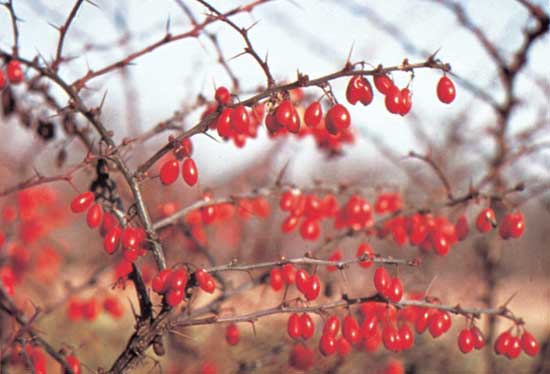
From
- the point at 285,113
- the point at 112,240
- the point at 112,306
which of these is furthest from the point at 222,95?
the point at 112,306

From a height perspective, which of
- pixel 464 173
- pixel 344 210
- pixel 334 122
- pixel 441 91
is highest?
pixel 464 173

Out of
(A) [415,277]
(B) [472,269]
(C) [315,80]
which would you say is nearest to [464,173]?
(B) [472,269]

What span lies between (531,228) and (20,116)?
29.6 ft

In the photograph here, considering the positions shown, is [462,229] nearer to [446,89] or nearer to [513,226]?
[513,226]

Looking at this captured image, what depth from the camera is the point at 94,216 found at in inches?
80.3

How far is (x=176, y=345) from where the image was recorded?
171 inches

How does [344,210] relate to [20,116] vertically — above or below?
below

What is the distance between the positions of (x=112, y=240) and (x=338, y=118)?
2.55 ft

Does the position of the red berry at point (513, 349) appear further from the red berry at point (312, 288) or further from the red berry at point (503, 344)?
the red berry at point (312, 288)

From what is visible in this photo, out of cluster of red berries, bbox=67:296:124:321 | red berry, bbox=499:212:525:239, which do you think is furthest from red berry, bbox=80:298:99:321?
red berry, bbox=499:212:525:239

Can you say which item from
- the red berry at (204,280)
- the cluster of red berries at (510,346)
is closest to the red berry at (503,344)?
the cluster of red berries at (510,346)

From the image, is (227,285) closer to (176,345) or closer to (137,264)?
(137,264)

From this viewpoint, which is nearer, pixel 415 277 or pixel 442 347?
pixel 415 277

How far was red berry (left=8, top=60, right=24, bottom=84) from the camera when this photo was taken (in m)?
2.59
